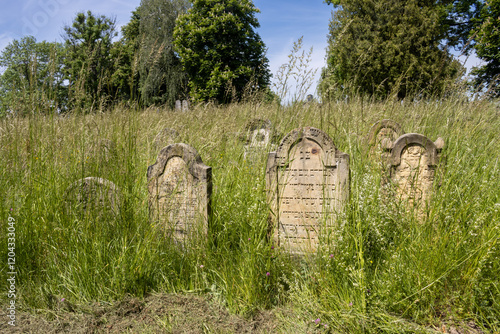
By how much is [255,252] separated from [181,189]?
3.83 feet

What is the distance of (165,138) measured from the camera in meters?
5.18

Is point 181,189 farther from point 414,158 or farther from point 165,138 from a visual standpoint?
point 414,158

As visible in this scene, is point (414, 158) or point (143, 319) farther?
point (414, 158)

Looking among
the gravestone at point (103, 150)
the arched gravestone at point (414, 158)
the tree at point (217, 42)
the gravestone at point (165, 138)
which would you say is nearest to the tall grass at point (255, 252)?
the gravestone at point (103, 150)

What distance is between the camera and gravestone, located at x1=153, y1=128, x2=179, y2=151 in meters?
4.95

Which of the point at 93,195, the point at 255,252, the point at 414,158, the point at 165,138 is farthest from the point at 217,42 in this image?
the point at 255,252

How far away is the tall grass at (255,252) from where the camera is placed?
7.32ft

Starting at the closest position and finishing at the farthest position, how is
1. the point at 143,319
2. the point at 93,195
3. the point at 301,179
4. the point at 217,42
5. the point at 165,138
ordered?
the point at 143,319
the point at 93,195
the point at 301,179
the point at 165,138
the point at 217,42

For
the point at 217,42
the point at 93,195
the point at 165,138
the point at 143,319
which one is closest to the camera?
the point at 143,319

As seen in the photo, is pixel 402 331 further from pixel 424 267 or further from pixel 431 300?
pixel 424 267

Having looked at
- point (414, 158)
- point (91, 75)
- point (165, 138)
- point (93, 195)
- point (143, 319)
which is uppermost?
point (91, 75)

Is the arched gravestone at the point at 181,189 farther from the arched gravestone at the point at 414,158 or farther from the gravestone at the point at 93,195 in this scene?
the arched gravestone at the point at 414,158

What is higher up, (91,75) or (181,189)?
(91,75)

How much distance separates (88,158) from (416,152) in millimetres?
3597
